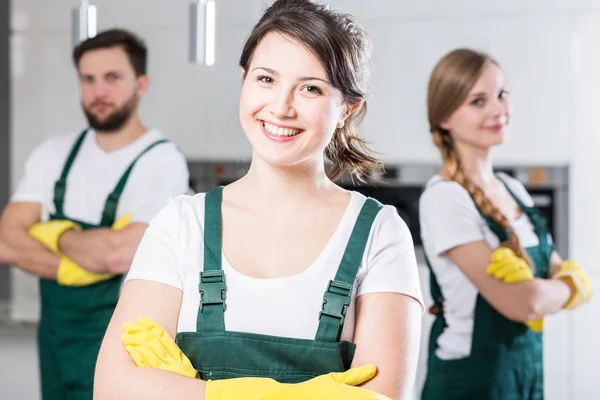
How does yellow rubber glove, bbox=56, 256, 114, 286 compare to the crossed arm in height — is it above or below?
below

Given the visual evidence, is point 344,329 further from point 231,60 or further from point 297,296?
point 231,60

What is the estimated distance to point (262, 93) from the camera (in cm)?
122

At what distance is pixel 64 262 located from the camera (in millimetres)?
2555

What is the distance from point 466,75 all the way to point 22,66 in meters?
2.11

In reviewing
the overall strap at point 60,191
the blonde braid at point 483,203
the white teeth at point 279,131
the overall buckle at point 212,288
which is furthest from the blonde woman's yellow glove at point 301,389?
the overall strap at point 60,191

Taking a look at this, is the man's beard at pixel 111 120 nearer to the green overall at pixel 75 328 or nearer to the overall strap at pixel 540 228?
the green overall at pixel 75 328

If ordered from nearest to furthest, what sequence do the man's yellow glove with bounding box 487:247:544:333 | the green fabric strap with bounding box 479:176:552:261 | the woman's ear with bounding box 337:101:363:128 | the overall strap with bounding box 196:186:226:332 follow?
1. the overall strap with bounding box 196:186:226:332
2. the woman's ear with bounding box 337:101:363:128
3. the man's yellow glove with bounding box 487:247:544:333
4. the green fabric strap with bounding box 479:176:552:261

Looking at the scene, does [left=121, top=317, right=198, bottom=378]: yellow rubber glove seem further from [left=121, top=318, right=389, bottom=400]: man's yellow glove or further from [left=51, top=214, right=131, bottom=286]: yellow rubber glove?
[left=51, top=214, right=131, bottom=286]: yellow rubber glove

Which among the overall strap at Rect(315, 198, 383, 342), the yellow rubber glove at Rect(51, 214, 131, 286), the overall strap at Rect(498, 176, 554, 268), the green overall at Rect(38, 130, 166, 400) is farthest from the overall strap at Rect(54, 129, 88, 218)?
the overall strap at Rect(315, 198, 383, 342)

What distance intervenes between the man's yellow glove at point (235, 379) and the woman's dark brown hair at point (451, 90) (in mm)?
1308

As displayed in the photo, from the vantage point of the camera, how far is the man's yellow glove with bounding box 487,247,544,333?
7.16ft

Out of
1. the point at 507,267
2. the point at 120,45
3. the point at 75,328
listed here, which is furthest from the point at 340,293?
the point at 120,45

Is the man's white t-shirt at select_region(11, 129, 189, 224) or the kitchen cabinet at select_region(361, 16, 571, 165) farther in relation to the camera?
the kitchen cabinet at select_region(361, 16, 571, 165)

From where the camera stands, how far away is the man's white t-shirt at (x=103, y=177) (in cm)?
251
